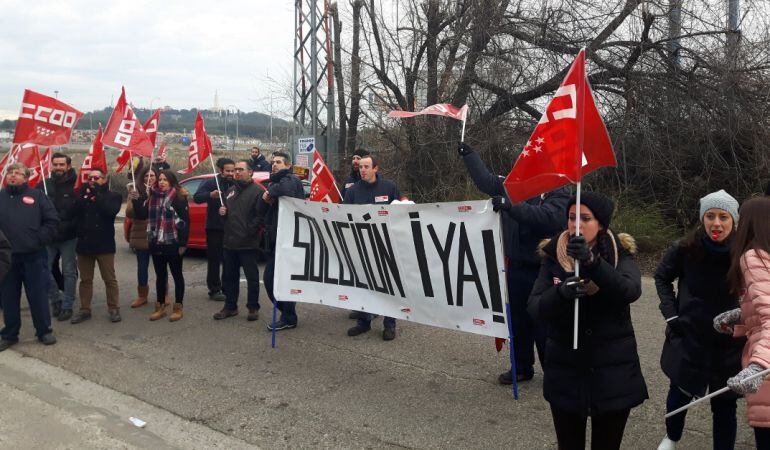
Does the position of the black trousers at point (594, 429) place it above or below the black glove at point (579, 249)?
below

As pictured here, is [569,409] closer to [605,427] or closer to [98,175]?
[605,427]

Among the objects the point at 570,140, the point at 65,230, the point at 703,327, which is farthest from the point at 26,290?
the point at 703,327

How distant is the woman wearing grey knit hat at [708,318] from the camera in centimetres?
347

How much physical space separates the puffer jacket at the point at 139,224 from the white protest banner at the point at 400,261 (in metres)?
2.18

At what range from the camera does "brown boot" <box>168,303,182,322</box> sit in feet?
24.1

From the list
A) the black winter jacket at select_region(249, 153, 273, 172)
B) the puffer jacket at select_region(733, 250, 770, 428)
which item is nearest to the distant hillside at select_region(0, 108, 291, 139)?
the black winter jacket at select_region(249, 153, 273, 172)

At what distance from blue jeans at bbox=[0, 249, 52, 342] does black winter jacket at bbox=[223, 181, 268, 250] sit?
1.85 m

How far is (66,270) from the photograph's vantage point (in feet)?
24.9

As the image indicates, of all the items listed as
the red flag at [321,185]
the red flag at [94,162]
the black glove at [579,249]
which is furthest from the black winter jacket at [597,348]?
the red flag at [94,162]

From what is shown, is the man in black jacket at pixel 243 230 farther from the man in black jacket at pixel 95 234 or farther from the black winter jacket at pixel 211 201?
the man in black jacket at pixel 95 234

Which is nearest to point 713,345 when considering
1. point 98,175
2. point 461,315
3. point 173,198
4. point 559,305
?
point 559,305

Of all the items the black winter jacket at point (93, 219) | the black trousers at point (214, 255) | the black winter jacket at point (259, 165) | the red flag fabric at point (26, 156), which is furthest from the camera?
the black winter jacket at point (259, 165)

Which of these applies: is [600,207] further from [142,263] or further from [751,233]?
[142,263]

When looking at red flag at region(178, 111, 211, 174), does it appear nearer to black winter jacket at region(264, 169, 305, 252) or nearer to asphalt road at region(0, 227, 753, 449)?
black winter jacket at region(264, 169, 305, 252)
